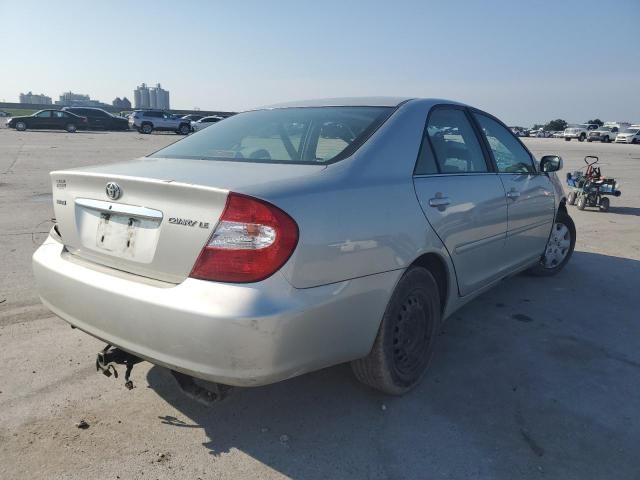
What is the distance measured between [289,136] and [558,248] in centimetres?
357

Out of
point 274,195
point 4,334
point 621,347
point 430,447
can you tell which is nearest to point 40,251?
point 4,334

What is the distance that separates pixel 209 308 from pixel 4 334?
231cm

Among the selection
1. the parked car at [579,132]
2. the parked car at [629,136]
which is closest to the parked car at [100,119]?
the parked car at [629,136]

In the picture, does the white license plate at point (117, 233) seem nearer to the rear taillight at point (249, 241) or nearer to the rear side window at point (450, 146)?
the rear taillight at point (249, 241)

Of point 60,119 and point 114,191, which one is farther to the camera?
point 60,119

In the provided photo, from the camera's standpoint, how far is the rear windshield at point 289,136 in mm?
2732

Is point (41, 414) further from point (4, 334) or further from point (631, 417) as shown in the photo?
point (631, 417)

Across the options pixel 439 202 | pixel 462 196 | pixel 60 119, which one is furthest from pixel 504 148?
pixel 60 119

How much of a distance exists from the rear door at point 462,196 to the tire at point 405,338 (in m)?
0.31

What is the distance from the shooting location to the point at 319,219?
7.07 ft

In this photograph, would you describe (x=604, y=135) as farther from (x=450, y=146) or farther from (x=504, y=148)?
(x=450, y=146)

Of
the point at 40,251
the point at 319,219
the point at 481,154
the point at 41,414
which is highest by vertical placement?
the point at 481,154

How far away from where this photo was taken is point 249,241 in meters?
2.02

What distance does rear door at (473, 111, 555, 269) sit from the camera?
3.86m
